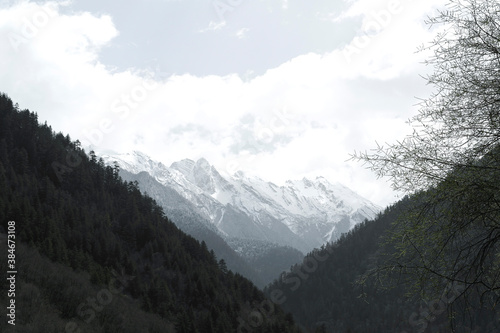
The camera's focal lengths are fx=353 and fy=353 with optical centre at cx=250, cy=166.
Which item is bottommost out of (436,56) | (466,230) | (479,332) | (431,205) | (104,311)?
(479,332)

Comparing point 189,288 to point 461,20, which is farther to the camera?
point 189,288

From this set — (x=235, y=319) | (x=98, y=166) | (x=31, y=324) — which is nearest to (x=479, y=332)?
(x=235, y=319)

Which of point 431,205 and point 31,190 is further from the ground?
Answer: point 31,190

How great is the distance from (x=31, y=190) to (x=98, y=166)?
46972mm

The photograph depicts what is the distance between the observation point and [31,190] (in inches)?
3241

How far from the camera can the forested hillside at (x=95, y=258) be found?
21.5 m

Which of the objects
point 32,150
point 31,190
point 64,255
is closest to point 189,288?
point 64,255

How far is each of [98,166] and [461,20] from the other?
13568 centimetres

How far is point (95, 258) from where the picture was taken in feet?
231

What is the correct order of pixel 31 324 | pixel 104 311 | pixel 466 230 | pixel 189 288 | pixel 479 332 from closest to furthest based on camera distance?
pixel 466 230
pixel 31 324
pixel 104 311
pixel 189 288
pixel 479 332

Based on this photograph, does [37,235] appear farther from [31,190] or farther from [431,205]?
[431,205]

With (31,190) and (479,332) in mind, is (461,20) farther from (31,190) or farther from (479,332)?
(479,332)

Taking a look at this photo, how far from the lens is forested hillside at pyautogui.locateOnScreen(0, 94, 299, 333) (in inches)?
845

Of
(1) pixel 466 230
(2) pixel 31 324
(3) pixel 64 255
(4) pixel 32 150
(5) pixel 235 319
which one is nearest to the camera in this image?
(1) pixel 466 230
